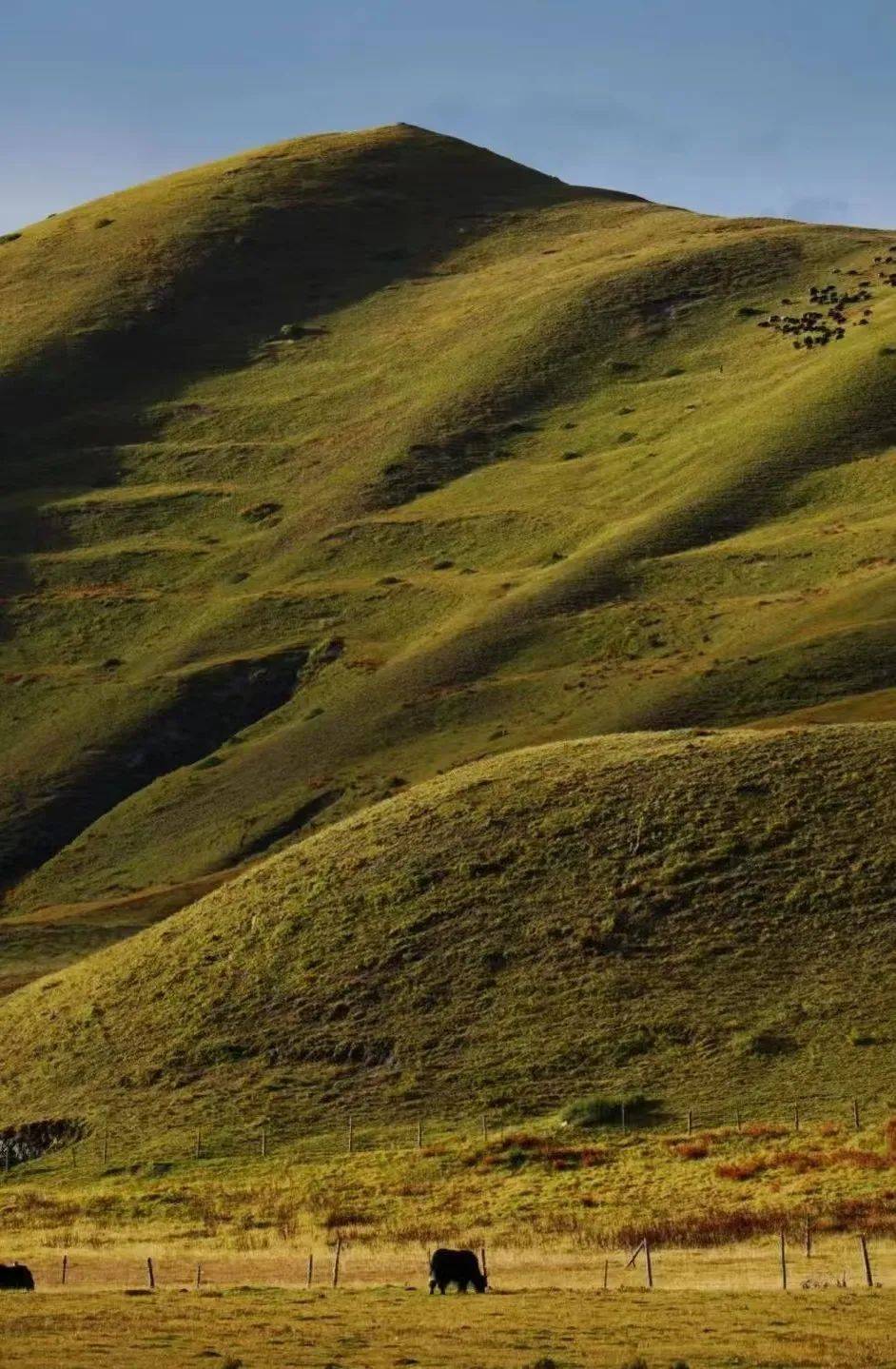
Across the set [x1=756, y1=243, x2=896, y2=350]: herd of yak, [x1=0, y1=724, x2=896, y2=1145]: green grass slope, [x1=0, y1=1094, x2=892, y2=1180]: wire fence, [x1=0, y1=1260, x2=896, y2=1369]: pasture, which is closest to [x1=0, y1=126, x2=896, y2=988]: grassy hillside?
[x1=756, y1=243, x2=896, y2=350]: herd of yak

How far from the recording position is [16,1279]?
35.3 metres

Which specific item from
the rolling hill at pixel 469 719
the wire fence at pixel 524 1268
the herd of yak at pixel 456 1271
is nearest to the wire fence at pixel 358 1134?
the rolling hill at pixel 469 719

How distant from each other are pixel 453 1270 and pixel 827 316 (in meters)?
163

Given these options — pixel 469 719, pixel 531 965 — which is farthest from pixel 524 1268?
pixel 469 719

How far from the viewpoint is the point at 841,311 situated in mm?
186125

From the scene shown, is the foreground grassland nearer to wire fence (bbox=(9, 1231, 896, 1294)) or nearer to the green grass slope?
wire fence (bbox=(9, 1231, 896, 1294))

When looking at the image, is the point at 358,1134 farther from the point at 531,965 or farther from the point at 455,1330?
the point at 455,1330

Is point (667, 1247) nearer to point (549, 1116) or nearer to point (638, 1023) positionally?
point (549, 1116)

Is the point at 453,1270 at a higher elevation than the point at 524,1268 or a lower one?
higher

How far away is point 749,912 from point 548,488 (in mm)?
100081

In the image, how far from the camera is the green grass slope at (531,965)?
197ft

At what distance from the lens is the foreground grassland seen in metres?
25.2

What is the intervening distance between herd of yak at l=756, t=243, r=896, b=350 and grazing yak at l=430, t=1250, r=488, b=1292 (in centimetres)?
15076

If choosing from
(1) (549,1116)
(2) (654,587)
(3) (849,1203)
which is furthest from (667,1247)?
(2) (654,587)
